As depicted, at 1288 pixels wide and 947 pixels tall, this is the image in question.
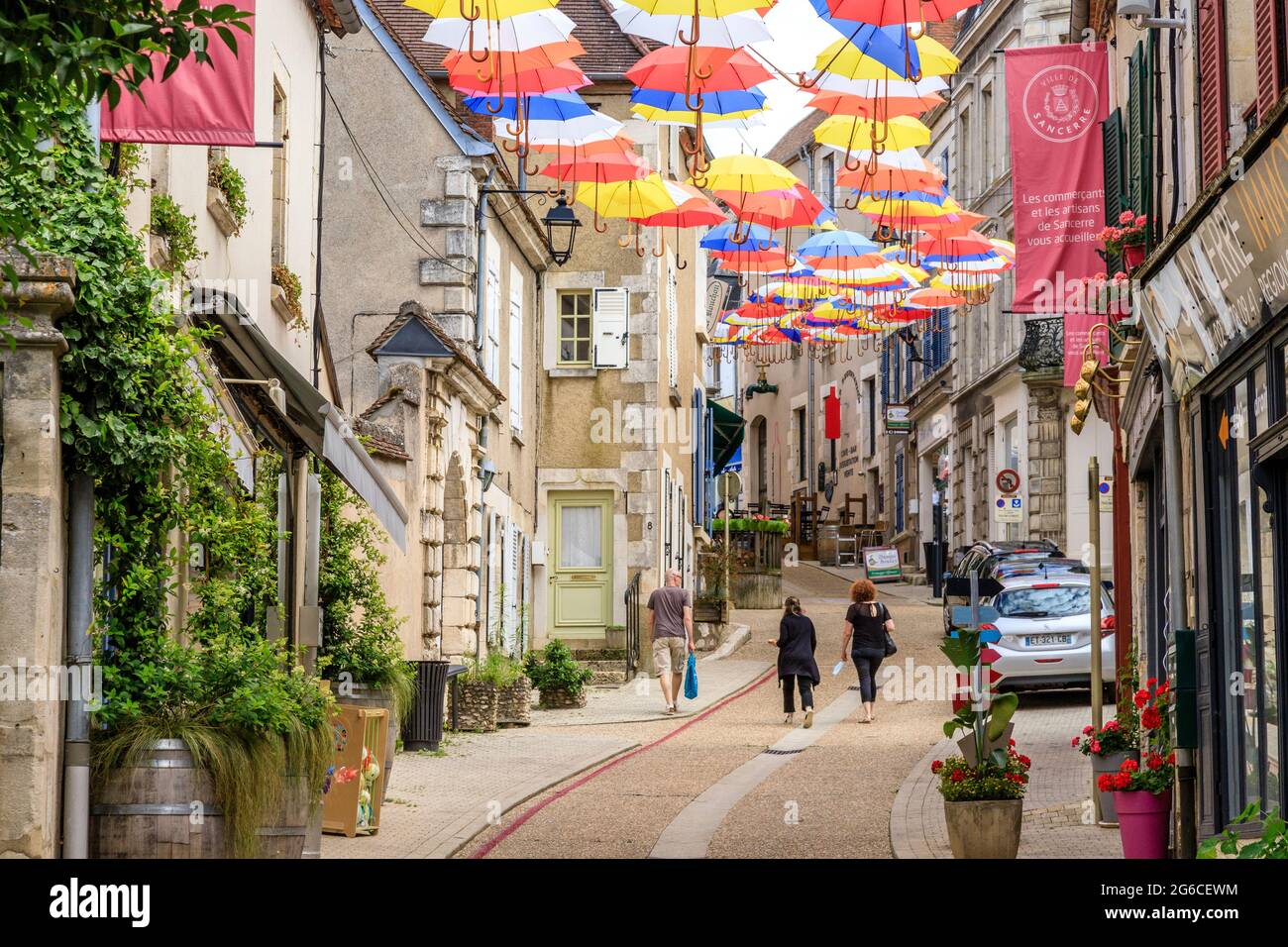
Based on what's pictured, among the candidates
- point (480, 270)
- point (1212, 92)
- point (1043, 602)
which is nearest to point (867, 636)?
point (1043, 602)

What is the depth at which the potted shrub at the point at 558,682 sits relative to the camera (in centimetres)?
2175

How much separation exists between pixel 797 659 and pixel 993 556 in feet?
22.1

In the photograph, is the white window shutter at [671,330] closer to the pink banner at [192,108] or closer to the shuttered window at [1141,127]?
the shuttered window at [1141,127]

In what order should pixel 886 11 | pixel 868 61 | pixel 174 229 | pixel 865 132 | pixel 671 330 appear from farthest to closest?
pixel 671 330
pixel 865 132
pixel 868 61
pixel 886 11
pixel 174 229

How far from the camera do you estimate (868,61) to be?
44.1ft

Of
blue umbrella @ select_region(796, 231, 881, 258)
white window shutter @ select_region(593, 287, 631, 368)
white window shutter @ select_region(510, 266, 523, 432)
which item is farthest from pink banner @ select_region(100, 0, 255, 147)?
white window shutter @ select_region(593, 287, 631, 368)

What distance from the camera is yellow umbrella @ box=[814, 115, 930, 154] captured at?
14.9 meters

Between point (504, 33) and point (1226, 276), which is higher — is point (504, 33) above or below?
above

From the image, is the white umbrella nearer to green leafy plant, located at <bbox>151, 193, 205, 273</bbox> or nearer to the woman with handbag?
green leafy plant, located at <bbox>151, 193, 205, 273</bbox>

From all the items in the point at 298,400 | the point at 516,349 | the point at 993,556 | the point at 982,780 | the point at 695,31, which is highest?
the point at 695,31

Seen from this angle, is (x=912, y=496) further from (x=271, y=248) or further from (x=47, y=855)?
(x=47, y=855)

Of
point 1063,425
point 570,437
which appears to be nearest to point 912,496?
point 1063,425

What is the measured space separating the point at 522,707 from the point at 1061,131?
328 inches

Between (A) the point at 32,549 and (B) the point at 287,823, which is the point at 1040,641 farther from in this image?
(A) the point at 32,549
